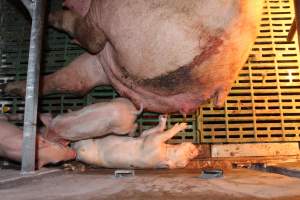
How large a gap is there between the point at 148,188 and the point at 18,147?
4.27 feet

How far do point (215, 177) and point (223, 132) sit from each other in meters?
1.30

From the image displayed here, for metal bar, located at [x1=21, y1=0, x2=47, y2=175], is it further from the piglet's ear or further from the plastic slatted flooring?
the plastic slatted flooring

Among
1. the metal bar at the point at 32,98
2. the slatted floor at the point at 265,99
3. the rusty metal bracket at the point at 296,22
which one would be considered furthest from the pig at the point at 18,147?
A: the rusty metal bracket at the point at 296,22

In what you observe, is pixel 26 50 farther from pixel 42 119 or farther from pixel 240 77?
pixel 240 77

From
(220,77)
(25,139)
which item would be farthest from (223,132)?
(25,139)

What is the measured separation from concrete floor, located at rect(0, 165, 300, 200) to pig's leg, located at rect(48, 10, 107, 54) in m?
1.23

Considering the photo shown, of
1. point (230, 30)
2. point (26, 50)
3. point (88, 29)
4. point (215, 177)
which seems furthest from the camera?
point (26, 50)

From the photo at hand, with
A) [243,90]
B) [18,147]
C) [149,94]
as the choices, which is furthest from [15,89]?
[243,90]

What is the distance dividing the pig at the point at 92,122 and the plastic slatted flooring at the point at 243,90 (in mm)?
552

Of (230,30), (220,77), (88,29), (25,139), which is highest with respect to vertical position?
(88,29)

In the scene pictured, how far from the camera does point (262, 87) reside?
11.1 ft

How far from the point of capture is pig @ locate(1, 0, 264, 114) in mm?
2154

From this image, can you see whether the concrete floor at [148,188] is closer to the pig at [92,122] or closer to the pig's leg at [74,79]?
the pig at [92,122]

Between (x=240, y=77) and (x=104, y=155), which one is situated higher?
(x=240, y=77)
